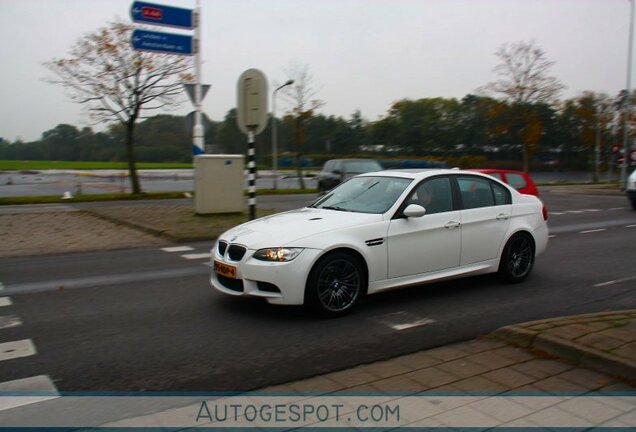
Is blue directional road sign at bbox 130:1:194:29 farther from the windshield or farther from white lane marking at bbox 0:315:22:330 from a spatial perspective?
white lane marking at bbox 0:315:22:330

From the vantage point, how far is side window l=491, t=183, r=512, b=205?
7.31 m

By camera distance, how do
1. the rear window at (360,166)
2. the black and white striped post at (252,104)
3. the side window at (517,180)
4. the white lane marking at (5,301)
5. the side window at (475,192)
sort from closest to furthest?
the white lane marking at (5,301)
the side window at (475,192)
the black and white striped post at (252,104)
the side window at (517,180)
the rear window at (360,166)

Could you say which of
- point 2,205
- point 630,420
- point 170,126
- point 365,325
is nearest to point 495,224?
point 365,325

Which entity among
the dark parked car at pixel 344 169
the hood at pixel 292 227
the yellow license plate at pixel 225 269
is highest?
the dark parked car at pixel 344 169

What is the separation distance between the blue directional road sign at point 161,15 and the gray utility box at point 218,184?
5429 millimetres

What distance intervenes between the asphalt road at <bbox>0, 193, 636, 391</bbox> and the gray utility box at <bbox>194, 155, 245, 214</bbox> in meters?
5.65

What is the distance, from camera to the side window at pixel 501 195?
731cm

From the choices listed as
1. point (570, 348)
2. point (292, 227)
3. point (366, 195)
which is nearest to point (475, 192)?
point (366, 195)

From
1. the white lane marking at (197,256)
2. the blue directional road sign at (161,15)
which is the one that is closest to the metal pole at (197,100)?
the blue directional road sign at (161,15)

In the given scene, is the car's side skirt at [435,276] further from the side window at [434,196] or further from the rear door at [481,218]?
the side window at [434,196]

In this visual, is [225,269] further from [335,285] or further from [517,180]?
[517,180]

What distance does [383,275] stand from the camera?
20.0 ft

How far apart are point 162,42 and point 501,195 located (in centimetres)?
1372

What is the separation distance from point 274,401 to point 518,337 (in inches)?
89.8
